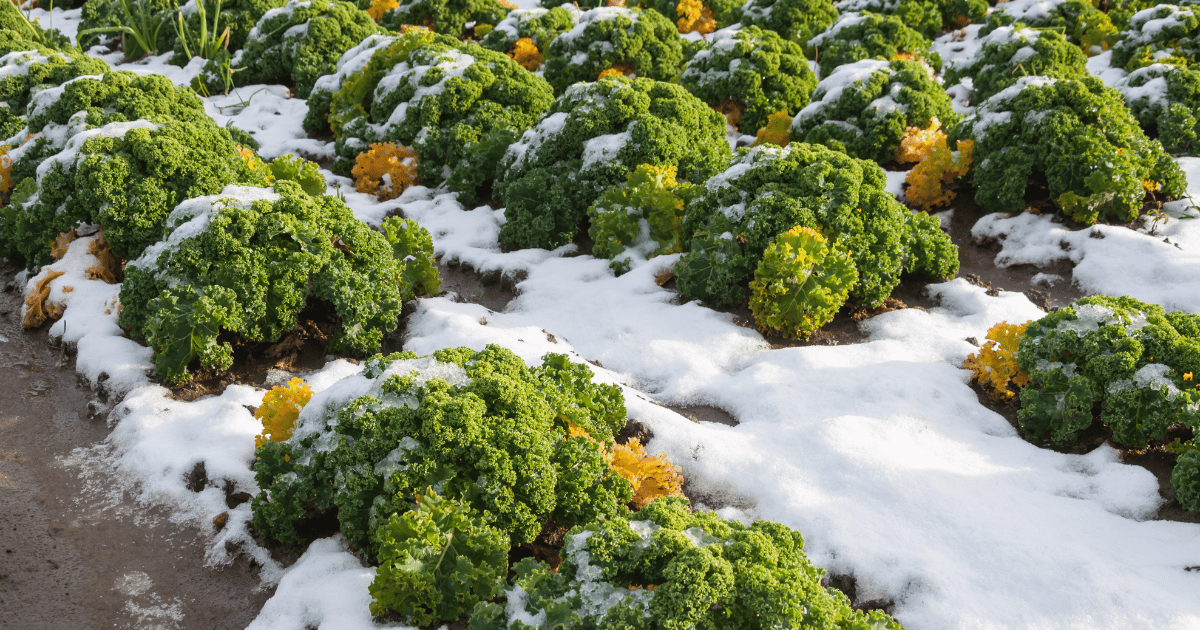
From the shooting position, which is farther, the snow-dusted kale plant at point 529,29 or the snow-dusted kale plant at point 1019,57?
the snow-dusted kale plant at point 529,29

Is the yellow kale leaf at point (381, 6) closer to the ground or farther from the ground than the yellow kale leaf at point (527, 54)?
closer to the ground

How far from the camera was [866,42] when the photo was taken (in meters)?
10.1

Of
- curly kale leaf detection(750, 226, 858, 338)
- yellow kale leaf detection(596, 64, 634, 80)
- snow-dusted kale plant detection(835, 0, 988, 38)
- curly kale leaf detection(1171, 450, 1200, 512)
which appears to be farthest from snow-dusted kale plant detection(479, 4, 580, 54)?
curly kale leaf detection(1171, 450, 1200, 512)

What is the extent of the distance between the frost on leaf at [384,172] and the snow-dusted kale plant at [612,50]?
100 inches

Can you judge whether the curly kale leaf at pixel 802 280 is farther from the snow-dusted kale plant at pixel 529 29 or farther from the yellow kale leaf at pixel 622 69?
the snow-dusted kale plant at pixel 529 29

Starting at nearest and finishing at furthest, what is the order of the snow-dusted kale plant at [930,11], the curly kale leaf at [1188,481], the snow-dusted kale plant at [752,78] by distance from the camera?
the curly kale leaf at [1188,481] → the snow-dusted kale plant at [752,78] → the snow-dusted kale plant at [930,11]

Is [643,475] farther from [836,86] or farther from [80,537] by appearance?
[836,86]

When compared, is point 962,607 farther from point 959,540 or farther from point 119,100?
point 119,100

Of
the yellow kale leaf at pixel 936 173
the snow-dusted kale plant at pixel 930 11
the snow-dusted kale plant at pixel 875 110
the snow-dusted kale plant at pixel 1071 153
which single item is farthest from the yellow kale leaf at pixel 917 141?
the snow-dusted kale plant at pixel 930 11

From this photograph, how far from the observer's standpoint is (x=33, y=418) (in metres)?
5.15

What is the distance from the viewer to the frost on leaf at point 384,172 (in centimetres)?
837

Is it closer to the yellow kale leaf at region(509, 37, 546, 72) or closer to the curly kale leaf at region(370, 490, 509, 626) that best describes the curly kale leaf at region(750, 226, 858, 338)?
the curly kale leaf at region(370, 490, 509, 626)

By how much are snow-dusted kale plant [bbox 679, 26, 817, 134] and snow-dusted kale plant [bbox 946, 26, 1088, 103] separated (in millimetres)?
2086

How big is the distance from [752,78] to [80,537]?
7.93m
